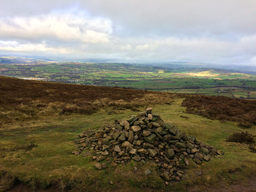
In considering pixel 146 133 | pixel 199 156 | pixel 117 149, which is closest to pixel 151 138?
pixel 146 133

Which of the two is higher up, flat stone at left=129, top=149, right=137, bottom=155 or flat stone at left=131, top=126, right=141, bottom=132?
flat stone at left=131, top=126, right=141, bottom=132

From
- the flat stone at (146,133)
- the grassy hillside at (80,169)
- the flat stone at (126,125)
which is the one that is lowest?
the grassy hillside at (80,169)

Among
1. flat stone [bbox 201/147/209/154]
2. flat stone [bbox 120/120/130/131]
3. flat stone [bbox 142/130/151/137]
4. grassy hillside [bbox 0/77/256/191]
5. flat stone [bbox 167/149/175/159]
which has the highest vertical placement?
flat stone [bbox 120/120/130/131]

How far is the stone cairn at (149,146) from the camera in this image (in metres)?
10.7

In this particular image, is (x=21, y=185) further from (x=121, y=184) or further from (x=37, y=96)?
(x=37, y=96)

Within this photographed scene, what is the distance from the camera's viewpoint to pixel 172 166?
417 inches

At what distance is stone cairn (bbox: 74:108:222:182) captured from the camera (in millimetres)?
10656

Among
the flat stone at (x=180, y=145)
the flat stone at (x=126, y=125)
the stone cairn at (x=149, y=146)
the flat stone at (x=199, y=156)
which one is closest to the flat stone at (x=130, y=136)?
the stone cairn at (x=149, y=146)

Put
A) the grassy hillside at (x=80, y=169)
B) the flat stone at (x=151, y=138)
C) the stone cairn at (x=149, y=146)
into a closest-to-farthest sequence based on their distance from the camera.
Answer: the grassy hillside at (x=80, y=169), the stone cairn at (x=149, y=146), the flat stone at (x=151, y=138)

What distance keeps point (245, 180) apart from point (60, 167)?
42.0 feet

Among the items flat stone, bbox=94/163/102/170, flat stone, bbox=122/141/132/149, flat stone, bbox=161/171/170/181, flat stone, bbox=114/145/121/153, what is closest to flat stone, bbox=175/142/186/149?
flat stone, bbox=161/171/170/181

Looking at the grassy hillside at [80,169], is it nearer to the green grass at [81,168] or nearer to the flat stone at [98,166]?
the green grass at [81,168]

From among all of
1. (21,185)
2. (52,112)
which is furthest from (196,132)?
(52,112)

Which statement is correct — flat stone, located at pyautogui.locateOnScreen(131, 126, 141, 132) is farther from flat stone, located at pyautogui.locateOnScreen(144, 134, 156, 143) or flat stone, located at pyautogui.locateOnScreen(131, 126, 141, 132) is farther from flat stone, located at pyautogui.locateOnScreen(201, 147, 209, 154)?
flat stone, located at pyautogui.locateOnScreen(201, 147, 209, 154)
